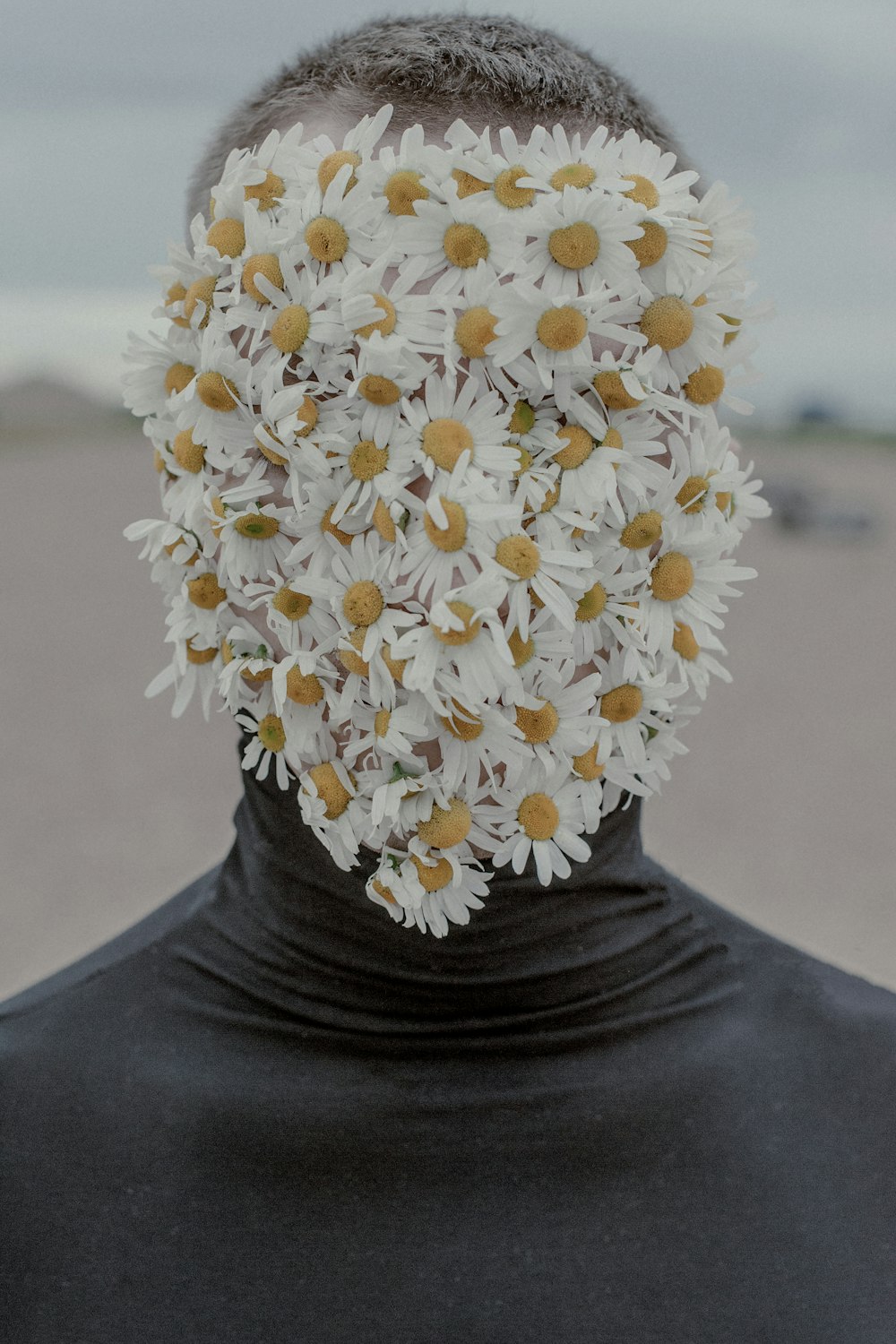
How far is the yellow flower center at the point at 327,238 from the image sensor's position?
3.37 ft

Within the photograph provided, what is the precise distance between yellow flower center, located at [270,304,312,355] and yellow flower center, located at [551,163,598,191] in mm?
235

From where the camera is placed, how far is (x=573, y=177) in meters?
1.02

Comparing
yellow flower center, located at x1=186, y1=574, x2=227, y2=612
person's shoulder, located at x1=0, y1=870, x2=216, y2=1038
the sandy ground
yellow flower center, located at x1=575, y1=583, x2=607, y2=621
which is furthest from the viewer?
the sandy ground

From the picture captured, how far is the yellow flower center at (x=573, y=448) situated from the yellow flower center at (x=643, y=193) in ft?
0.64

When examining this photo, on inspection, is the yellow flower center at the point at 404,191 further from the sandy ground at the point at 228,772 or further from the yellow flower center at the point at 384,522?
the sandy ground at the point at 228,772

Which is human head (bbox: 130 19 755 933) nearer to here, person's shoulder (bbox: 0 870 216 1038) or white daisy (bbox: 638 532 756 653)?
white daisy (bbox: 638 532 756 653)

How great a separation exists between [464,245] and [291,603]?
0.34 meters

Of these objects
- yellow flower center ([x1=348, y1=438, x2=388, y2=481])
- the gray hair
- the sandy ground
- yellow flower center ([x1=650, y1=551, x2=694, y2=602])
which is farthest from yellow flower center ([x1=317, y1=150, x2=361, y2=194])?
the sandy ground

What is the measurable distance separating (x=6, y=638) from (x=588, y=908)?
7.49m

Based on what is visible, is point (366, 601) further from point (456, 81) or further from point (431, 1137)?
point (431, 1137)

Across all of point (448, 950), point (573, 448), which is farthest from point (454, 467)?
point (448, 950)

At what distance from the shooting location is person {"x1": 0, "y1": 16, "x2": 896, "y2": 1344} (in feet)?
3.40

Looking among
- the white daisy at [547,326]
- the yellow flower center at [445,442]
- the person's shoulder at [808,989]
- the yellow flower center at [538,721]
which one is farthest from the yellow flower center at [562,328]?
the person's shoulder at [808,989]

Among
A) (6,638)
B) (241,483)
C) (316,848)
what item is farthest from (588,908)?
(6,638)
